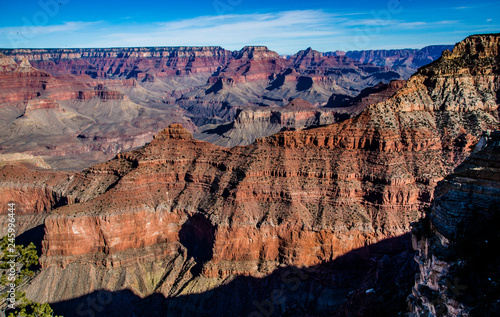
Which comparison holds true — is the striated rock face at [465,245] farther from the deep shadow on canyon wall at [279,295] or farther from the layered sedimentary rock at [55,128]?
the layered sedimentary rock at [55,128]

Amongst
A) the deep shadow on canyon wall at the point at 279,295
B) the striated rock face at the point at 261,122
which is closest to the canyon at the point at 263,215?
the deep shadow on canyon wall at the point at 279,295

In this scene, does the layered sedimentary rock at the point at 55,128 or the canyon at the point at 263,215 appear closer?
the canyon at the point at 263,215

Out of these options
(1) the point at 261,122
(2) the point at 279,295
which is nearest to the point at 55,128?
(1) the point at 261,122

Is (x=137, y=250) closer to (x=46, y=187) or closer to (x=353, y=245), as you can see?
(x=46, y=187)

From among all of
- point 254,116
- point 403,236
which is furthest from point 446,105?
point 254,116

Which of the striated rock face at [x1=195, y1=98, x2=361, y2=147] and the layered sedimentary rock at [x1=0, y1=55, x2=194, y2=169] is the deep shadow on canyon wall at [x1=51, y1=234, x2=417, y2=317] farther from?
the striated rock face at [x1=195, y1=98, x2=361, y2=147]

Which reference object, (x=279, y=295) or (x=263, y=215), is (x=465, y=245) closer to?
(x=279, y=295)
